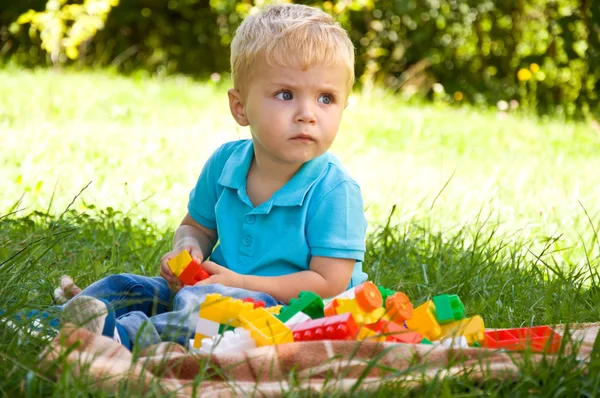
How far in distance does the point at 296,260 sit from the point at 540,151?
3.88 metres

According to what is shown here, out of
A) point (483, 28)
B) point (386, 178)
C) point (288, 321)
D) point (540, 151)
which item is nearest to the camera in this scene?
point (288, 321)

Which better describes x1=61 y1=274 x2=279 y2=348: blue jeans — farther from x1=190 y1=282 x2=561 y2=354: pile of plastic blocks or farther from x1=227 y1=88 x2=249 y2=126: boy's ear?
x1=227 y1=88 x2=249 y2=126: boy's ear

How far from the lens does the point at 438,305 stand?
91.8 inches

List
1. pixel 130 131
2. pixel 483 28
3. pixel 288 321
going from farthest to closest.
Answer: pixel 483 28 < pixel 130 131 < pixel 288 321

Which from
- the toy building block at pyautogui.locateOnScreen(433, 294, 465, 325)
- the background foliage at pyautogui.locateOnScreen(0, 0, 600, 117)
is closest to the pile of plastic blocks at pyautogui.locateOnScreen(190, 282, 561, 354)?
the toy building block at pyautogui.locateOnScreen(433, 294, 465, 325)

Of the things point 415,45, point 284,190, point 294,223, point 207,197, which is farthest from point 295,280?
point 415,45

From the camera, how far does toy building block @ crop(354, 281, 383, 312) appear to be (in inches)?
87.7

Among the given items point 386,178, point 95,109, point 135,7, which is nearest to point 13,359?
point 386,178

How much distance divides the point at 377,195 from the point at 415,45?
5.40 metres

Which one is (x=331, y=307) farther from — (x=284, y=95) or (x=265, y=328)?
(x=284, y=95)

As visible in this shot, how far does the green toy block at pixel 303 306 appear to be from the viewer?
2305 millimetres

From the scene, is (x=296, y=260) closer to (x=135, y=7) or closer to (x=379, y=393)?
(x=379, y=393)

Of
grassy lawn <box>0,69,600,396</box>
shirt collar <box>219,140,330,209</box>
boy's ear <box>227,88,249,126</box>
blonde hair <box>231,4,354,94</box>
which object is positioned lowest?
grassy lawn <box>0,69,600,396</box>

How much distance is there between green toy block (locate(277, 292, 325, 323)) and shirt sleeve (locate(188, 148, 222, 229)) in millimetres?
640
